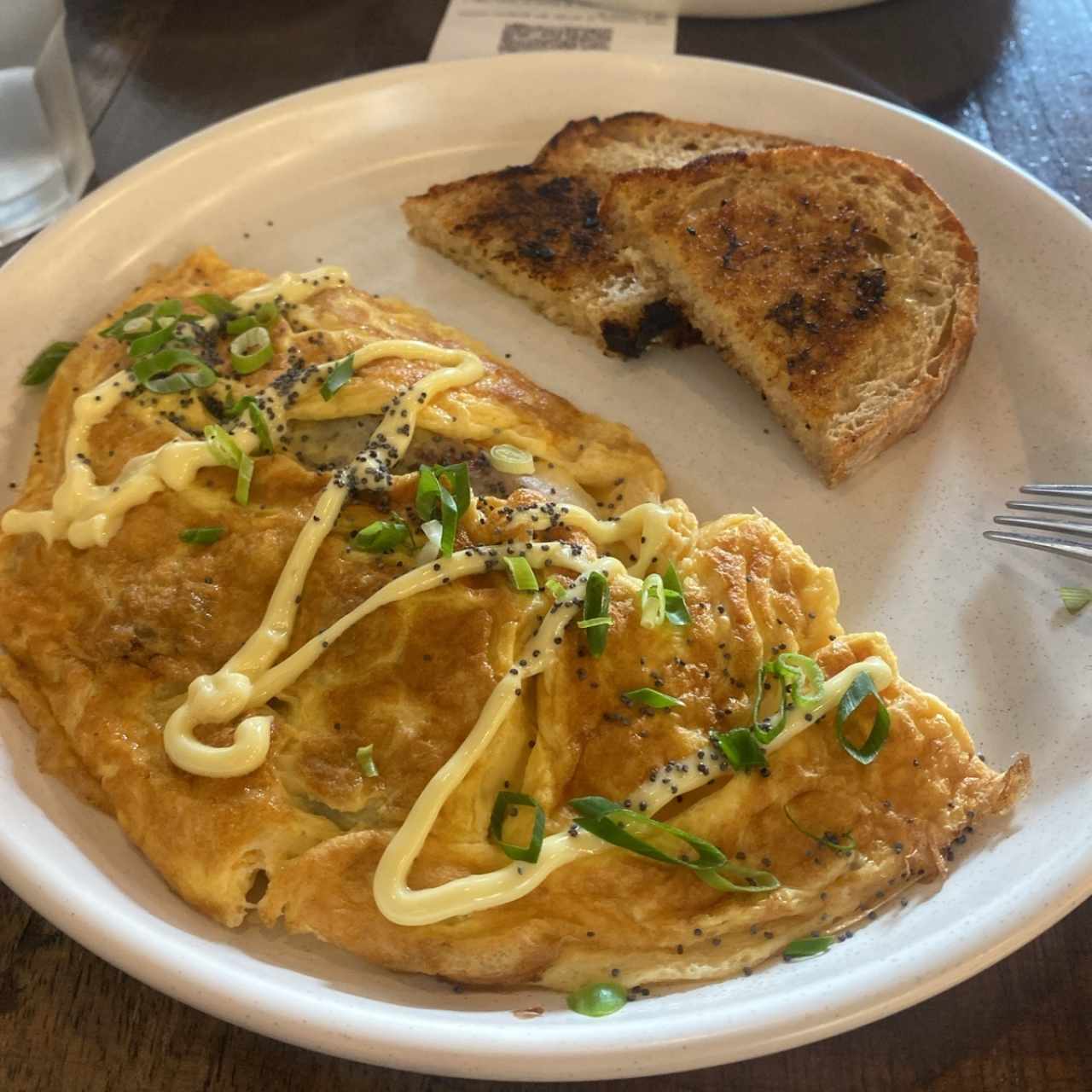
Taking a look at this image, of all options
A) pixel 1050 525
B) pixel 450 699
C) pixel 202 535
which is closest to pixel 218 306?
pixel 202 535

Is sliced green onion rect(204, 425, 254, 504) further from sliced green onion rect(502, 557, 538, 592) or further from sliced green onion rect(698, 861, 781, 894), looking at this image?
sliced green onion rect(698, 861, 781, 894)

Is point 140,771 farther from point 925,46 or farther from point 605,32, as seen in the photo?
point 925,46

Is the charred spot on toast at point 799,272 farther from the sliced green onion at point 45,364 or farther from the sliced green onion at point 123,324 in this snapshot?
the sliced green onion at point 45,364

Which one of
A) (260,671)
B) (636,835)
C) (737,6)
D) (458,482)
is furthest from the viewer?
(737,6)

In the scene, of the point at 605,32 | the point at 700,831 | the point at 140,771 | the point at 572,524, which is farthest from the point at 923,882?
the point at 605,32

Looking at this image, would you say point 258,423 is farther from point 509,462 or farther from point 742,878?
point 742,878

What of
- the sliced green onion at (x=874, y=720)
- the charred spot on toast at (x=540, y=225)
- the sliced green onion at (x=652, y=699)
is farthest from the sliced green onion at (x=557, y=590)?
the charred spot on toast at (x=540, y=225)

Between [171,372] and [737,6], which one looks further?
[737,6]
